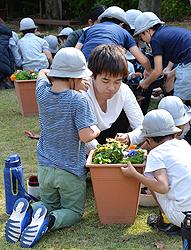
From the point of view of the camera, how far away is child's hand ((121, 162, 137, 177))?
3.18m

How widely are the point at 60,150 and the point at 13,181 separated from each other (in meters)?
0.45

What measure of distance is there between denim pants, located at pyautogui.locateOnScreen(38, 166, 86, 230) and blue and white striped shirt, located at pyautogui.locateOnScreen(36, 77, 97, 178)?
0.05 metres

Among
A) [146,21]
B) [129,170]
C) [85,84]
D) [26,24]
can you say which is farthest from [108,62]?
[26,24]

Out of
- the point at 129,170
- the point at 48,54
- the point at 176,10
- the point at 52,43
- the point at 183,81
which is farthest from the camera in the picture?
the point at 176,10

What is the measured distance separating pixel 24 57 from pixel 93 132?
15.7ft

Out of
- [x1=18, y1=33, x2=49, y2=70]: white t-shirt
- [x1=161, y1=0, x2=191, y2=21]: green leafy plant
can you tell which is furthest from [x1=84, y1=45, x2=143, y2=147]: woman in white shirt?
[x1=161, y1=0, x2=191, y2=21]: green leafy plant

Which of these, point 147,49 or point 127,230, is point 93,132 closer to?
point 127,230

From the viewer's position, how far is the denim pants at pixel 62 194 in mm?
3351

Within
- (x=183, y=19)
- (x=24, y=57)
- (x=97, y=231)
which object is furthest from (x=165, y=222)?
(x=183, y=19)

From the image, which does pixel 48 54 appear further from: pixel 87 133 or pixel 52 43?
pixel 87 133

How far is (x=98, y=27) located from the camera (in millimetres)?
5090

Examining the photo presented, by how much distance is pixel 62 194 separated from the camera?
3.40 meters

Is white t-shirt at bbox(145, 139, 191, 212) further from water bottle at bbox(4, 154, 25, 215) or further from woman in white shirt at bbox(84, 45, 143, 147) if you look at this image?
water bottle at bbox(4, 154, 25, 215)

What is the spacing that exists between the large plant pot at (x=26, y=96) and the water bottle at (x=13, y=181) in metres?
2.80
